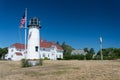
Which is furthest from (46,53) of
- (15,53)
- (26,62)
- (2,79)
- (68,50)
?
(2,79)

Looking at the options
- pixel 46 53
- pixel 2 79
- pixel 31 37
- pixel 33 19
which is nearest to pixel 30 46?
pixel 31 37

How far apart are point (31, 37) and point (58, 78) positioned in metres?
17.4

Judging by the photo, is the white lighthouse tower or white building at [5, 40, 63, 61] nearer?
the white lighthouse tower

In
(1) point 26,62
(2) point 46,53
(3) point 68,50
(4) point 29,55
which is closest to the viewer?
(1) point 26,62

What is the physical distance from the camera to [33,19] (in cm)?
3547

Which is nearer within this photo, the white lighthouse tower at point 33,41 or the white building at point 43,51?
the white lighthouse tower at point 33,41

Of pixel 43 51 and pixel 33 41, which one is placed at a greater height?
pixel 33 41

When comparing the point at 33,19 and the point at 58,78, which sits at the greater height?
the point at 33,19

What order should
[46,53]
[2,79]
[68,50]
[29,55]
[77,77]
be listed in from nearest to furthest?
[77,77]
[2,79]
[29,55]
[46,53]
[68,50]

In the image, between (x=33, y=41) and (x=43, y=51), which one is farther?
(x=43, y=51)

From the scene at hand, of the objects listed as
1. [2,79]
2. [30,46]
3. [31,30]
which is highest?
[31,30]

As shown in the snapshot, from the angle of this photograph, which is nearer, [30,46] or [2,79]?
[2,79]

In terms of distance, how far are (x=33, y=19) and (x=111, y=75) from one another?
20112 mm

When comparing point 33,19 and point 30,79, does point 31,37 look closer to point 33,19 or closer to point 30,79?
point 33,19
